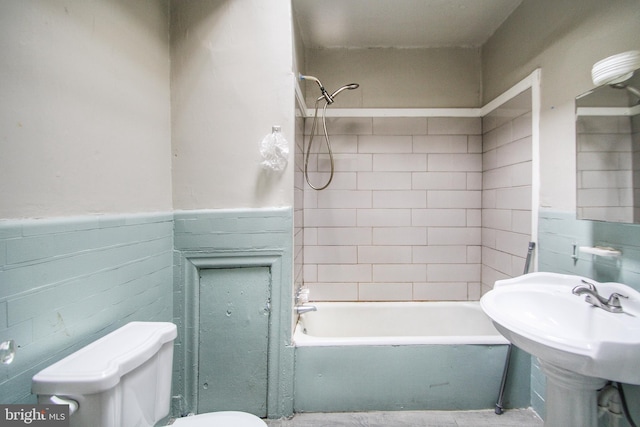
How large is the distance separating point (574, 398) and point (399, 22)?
222cm

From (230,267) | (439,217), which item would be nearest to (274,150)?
(230,267)

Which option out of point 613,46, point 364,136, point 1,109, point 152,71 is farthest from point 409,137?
point 1,109

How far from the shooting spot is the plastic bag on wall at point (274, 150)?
1.38 m

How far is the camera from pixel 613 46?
1119 millimetres

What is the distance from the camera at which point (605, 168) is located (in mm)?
1129

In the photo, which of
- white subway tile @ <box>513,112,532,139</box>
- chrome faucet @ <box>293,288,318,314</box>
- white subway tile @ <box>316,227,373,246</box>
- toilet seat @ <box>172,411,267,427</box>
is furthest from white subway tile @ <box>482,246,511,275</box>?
toilet seat @ <box>172,411,267,427</box>

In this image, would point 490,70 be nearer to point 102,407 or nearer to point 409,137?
point 409,137

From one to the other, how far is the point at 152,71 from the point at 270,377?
5.48ft

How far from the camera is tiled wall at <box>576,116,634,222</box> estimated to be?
3.43 feet

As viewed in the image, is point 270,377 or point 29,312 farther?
point 270,377

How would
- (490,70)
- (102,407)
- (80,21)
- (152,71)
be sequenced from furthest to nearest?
(490,70) → (152,71) → (80,21) → (102,407)

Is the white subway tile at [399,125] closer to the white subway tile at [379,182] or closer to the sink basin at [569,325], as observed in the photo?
the white subway tile at [379,182]

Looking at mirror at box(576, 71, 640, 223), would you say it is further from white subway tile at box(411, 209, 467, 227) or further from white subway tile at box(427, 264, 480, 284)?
white subway tile at box(427, 264, 480, 284)

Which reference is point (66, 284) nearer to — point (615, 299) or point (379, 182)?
point (379, 182)
